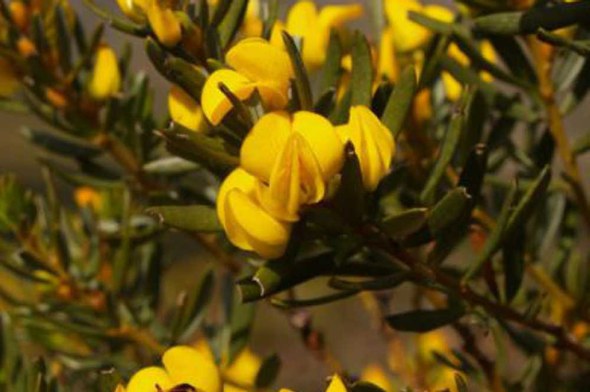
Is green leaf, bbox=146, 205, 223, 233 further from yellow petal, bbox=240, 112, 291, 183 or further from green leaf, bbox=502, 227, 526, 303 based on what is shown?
green leaf, bbox=502, 227, 526, 303

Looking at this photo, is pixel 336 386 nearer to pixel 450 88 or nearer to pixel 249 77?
pixel 249 77

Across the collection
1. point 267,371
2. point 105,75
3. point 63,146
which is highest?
point 105,75

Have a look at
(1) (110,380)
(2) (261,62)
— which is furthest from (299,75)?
(1) (110,380)

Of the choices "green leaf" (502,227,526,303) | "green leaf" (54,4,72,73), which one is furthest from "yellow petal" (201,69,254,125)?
"green leaf" (54,4,72,73)

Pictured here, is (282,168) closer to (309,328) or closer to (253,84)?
(253,84)

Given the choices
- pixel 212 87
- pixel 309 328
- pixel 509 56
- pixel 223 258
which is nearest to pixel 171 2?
pixel 212 87

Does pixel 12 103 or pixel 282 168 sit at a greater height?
pixel 282 168

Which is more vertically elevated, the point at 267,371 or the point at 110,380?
the point at 110,380
